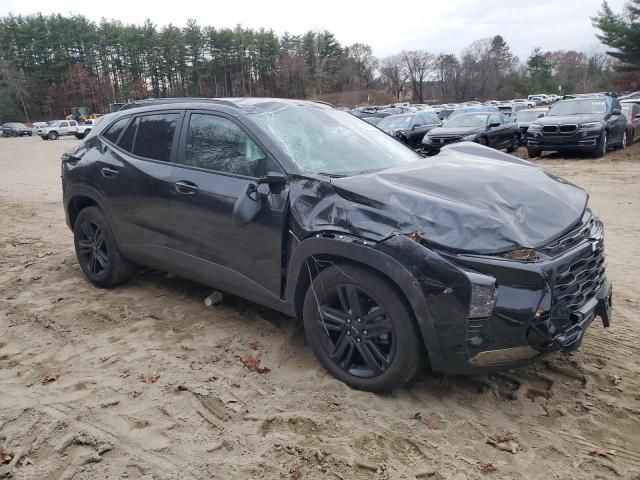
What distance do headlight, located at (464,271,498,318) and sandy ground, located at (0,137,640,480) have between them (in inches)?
28.2

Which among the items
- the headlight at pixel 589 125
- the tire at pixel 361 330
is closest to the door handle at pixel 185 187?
the tire at pixel 361 330

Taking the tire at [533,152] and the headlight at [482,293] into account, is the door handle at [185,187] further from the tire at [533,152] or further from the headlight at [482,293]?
the tire at [533,152]

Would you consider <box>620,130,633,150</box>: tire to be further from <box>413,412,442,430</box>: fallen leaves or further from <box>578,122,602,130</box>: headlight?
<box>413,412,442,430</box>: fallen leaves

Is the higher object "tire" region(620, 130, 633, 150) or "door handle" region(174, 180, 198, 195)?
"door handle" region(174, 180, 198, 195)

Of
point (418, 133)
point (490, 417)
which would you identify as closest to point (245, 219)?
point (490, 417)

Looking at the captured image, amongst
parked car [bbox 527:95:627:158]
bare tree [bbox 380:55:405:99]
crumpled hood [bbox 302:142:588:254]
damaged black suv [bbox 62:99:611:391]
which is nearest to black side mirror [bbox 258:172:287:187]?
damaged black suv [bbox 62:99:611:391]

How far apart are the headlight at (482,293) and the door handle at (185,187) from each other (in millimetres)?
2174

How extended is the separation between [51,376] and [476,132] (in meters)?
14.5

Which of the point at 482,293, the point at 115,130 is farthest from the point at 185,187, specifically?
the point at 482,293

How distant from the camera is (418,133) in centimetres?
1875

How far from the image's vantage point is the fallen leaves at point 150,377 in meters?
3.36

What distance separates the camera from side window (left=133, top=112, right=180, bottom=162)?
4.25 m

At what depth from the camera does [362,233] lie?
116 inches

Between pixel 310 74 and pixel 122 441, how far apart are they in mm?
94713
